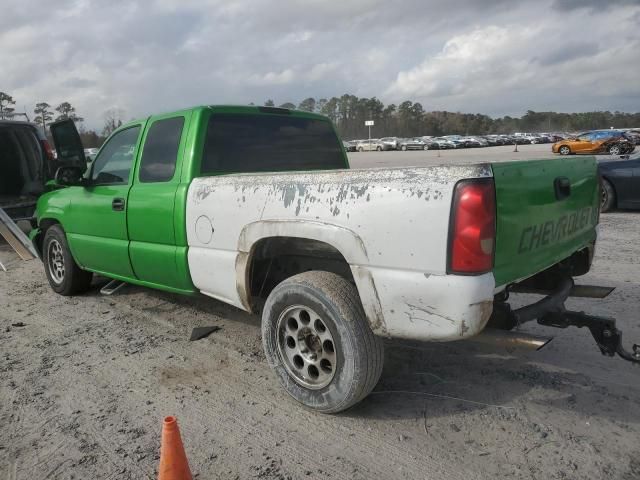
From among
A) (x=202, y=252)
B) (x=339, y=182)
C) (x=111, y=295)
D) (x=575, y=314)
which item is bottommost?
(x=111, y=295)

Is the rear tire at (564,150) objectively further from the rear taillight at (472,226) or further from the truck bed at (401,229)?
the rear taillight at (472,226)

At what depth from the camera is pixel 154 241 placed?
4.06 metres

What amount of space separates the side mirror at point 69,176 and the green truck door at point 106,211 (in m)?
0.10

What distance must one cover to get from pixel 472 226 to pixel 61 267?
4931 mm

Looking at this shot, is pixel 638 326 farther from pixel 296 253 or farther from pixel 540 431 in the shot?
pixel 296 253

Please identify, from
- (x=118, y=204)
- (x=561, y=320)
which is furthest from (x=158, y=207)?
(x=561, y=320)

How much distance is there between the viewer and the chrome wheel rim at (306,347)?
9.91 ft

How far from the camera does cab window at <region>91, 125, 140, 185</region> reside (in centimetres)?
454

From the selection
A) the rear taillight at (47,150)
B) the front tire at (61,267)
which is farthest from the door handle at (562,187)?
the rear taillight at (47,150)

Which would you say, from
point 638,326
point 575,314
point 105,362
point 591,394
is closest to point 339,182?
point 575,314

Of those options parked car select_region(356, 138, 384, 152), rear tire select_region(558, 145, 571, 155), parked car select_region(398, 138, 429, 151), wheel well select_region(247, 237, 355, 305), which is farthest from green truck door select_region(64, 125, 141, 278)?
parked car select_region(398, 138, 429, 151)

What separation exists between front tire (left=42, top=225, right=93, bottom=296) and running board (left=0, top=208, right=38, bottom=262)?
231 cm

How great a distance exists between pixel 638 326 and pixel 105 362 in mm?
4258

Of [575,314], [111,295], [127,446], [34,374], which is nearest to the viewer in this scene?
[127,446]
